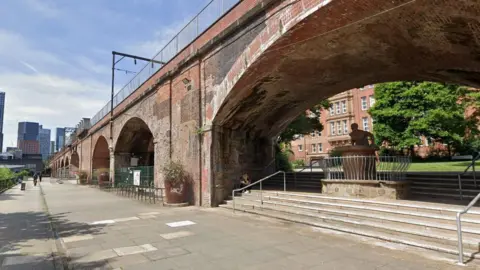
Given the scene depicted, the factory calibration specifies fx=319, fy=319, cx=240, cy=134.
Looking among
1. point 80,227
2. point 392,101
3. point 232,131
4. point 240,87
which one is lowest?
point 80,227

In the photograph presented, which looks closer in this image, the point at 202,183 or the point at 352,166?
the point at 352,166

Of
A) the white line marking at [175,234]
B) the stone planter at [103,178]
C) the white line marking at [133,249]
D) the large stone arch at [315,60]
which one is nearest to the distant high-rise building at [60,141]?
the stone planter at [103,178]

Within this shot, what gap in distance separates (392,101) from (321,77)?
1123 inches

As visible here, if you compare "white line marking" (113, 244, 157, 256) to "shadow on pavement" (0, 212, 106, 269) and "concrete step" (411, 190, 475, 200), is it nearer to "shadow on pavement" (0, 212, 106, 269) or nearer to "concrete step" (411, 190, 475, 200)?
"shadow on pavement" (0, 212, 106, 269)

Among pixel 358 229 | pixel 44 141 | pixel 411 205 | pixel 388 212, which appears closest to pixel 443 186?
pixel 411 205

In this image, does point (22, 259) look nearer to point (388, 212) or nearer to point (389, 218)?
point (389, 218)

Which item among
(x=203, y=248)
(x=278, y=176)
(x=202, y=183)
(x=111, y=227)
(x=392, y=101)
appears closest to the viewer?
(x=203, y=248)

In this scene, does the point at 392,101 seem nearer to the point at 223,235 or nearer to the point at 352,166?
the point at 352,166

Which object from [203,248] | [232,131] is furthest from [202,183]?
[203,248]

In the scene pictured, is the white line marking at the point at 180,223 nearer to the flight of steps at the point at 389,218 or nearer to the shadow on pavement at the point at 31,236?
the shadow on pavement at the point at 31,236

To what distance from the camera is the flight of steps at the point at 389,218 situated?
556 centimetres

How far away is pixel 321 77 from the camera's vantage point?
10.9 metres

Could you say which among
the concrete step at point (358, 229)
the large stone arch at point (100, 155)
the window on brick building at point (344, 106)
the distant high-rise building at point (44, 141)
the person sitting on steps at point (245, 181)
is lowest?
the concrete step at point (358, 229)

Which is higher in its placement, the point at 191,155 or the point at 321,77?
the point at 321,77
